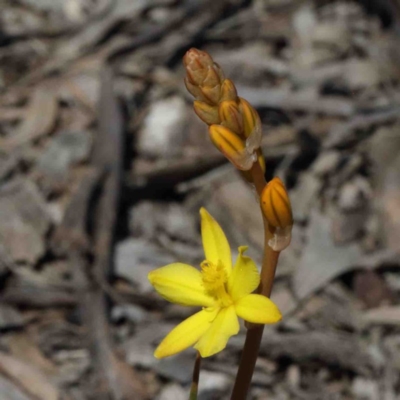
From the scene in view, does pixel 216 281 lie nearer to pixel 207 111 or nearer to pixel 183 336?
pixel 183 336

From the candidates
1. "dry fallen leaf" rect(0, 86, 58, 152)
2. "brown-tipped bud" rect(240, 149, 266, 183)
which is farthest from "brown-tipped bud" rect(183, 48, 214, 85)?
"dry fallen leaf" rect(0, 86, 58, 152)

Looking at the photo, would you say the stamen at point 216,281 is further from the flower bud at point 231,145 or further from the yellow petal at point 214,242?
the flower bud at point 231,145

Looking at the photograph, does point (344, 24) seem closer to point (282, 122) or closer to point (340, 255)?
point (282, 122)

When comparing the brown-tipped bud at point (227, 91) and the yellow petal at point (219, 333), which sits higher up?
the brown-tipped bud at point (227, 91)

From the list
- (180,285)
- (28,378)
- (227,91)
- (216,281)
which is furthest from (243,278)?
(28,378)

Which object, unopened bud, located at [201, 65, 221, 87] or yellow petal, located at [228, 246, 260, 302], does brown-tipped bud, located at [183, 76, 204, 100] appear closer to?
unopened bud, located at [201, 65, 221, 87]

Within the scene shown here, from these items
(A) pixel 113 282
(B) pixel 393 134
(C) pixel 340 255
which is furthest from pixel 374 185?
(A) pixel 113 282

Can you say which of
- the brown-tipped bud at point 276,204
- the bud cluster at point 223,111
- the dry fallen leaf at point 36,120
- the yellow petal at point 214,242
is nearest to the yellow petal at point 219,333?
the yellow petal at point 214,242
